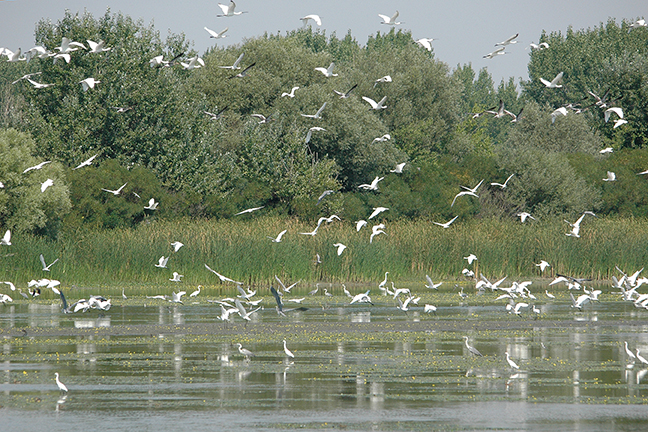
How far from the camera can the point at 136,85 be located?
56906mm

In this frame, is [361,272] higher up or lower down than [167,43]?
lower down

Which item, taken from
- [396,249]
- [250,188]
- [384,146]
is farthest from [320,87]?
[396,249]

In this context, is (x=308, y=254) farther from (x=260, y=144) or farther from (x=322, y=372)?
(x=322, y=372)

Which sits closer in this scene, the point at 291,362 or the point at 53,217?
the point at 291,362

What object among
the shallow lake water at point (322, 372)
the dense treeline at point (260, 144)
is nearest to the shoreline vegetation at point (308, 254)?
the dense treeline at point (260, 144)

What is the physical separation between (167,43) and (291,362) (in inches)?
2224

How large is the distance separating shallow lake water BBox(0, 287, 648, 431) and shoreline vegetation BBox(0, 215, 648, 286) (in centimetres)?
1141

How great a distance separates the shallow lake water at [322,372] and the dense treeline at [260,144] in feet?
67.4

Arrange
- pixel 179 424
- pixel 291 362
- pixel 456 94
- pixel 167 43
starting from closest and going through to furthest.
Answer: pixel 179 424, pixel 291 362, pixel 167 43, pixel 456 94

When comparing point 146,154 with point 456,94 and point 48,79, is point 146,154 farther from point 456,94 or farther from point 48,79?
point 456,94

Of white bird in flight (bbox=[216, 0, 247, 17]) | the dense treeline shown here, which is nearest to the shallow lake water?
white bird in flight (bbox=[216, 0, 247, 17])

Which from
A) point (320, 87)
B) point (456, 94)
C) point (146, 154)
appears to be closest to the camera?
point (146, 154)

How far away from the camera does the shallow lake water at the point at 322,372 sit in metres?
12.0

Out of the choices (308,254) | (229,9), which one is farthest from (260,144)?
(229,9)
